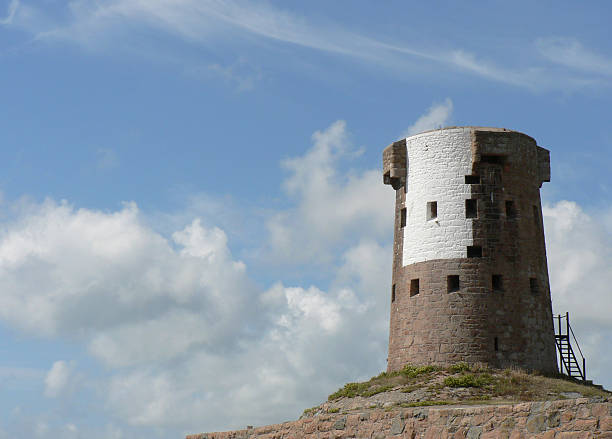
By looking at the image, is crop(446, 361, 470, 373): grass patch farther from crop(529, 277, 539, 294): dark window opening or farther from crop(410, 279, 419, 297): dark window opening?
crop(529, 277, 539, 294): dark window opening

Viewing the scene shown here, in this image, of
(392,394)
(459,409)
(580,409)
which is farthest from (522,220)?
(580,409)

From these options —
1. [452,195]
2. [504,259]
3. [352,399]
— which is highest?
[452,195]

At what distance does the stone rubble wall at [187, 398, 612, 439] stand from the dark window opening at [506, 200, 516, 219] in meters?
12.3

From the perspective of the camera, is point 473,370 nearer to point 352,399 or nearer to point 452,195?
point 352,399

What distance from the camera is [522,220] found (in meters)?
29.6

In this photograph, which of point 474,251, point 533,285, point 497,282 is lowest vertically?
point 497,282

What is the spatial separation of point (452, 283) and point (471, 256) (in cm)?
108

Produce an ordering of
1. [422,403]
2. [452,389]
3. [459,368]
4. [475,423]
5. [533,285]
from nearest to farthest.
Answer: [475,423] < [422,403] < [452,389] < [459,368] < [533,285]

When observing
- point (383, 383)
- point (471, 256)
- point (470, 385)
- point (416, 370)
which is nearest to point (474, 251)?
point (471, 256)

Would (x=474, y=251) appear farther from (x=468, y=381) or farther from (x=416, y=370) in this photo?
(x=468, y=381)

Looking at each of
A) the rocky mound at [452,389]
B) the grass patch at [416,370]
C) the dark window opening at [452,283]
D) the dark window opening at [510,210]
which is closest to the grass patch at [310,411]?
the rocky mound at [452,389]

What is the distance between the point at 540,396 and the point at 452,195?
23.5 feet

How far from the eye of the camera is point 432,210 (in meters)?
29.6

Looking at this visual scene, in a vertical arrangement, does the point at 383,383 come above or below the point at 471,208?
below
